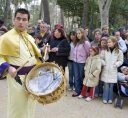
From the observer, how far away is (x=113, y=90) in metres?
7.84

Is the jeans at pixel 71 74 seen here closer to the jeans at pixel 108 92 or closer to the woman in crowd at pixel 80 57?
the woman in crowd at pixel 80 57

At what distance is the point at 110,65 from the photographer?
762 centimetres

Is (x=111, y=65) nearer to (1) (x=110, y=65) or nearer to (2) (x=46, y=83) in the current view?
(1) (x=110, y=65)

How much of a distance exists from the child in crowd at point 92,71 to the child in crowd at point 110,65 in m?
0.14

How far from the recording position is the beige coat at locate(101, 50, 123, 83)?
24.8 feet

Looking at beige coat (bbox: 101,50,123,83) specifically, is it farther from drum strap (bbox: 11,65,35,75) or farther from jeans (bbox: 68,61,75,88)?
drum strap (bbox: 11,65,35,75)

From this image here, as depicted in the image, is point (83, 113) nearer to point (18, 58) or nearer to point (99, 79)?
point (99, 79)

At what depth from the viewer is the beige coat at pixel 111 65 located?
24.8 feet

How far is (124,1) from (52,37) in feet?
61.0

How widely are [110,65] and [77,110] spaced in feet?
4.33

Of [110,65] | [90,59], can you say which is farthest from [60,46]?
[110,65]

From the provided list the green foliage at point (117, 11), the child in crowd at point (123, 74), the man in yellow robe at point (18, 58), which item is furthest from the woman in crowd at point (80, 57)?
the green foliage at point (117, 11)

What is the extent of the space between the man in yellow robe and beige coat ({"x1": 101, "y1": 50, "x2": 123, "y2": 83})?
127 inches

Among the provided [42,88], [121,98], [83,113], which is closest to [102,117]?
[83,113]
